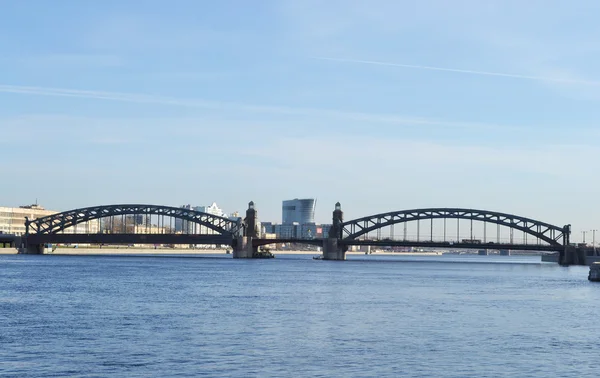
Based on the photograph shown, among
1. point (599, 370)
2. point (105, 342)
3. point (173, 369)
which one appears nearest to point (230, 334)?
point (105, 342)

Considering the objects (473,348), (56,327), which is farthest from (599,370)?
(56,327)

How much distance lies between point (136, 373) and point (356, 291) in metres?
56.5

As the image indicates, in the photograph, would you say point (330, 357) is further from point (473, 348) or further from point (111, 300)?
point (111, 300)

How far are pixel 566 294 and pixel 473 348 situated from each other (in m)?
49.9

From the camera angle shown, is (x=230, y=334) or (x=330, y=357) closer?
(x=330, y=357)

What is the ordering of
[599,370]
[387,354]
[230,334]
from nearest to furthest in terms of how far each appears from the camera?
[599,370], [387,354], [230,334]

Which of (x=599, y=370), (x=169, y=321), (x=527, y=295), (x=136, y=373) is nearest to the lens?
(x=136, y=373)

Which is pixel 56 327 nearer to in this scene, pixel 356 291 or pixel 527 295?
pixel 356 291

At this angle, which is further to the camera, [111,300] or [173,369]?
[111,300]

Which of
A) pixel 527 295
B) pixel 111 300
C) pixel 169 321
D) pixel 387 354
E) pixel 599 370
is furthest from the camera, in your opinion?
pixel 527 295

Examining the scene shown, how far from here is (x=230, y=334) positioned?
175 ft

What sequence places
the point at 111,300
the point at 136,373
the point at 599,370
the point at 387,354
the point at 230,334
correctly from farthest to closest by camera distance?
the point at 111,300
the point at 230,334
the point at 387,354
the point at 599,370
the point at 136,373

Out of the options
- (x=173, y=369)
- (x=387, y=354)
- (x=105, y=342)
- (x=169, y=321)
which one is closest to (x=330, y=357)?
(x=387, y=354)

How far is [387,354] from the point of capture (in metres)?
46.8
